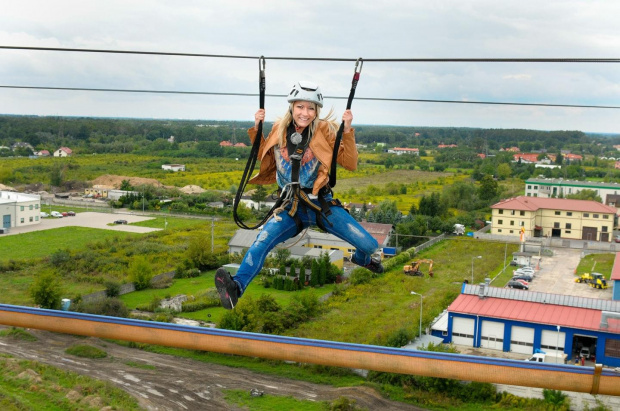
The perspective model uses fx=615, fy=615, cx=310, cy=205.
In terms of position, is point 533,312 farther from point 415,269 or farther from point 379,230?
point 379,230

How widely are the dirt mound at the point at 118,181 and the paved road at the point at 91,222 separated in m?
7.07

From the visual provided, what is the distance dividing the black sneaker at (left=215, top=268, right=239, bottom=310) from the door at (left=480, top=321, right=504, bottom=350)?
11.2 meters

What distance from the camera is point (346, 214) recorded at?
10.0 feet

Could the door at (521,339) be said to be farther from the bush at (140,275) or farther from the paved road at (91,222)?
the paved road at (91,222)

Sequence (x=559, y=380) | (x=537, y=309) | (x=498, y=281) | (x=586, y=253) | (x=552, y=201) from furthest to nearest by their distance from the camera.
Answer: (x=552, y=201), (x=586, y=253), (x=498, y=281), (x=537, y=309), (x=559, y=380)

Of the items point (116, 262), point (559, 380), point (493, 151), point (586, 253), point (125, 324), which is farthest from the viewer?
point (493, 151)

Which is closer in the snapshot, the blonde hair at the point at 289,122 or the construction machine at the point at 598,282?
the blonde hair at the point at 289,122

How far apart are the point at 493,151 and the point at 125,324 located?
57.3 meters

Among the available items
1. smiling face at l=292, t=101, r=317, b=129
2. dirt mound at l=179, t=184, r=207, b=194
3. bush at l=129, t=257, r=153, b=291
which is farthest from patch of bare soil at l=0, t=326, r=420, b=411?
dirt mound at l=179, t=184, r=207, b=194

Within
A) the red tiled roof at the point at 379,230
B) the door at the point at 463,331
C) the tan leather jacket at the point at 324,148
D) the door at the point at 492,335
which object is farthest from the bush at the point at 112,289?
the tan leather jacket at the point at 324,148

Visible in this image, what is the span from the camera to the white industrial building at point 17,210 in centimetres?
2681

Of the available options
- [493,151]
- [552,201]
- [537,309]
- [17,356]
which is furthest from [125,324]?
[493,151]

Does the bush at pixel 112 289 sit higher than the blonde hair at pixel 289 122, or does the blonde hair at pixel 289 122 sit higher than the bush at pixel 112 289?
the blonde hair at pixel 289 122

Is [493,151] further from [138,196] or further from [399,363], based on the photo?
[399,363]
